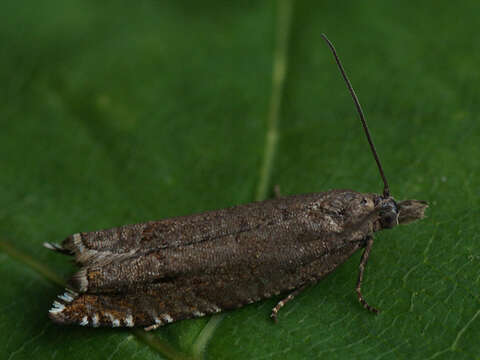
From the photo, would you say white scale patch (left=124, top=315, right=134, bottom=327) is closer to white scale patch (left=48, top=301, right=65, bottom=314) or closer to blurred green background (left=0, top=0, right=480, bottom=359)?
blurred green background (left=0, top=0, right=480, bottom=359)

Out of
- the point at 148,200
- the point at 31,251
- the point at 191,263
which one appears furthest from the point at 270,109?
the point at 31,251

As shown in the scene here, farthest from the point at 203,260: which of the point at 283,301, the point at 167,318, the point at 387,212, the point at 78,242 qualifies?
the point at 387,212

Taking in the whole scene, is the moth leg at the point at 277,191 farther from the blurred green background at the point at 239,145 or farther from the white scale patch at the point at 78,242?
the white scale patch at the point at 78,242

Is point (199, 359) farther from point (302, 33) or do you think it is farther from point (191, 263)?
point (302, 33)

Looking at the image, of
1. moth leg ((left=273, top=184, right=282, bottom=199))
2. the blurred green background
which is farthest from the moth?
moth leg ((left=273, top=184, right=282, bottom=199))

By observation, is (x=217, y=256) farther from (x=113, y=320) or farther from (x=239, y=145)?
(x=239, y=145)

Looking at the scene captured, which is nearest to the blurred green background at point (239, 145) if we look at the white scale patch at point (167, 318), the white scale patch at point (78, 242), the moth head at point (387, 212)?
the white scale patch at point (167, 318)
